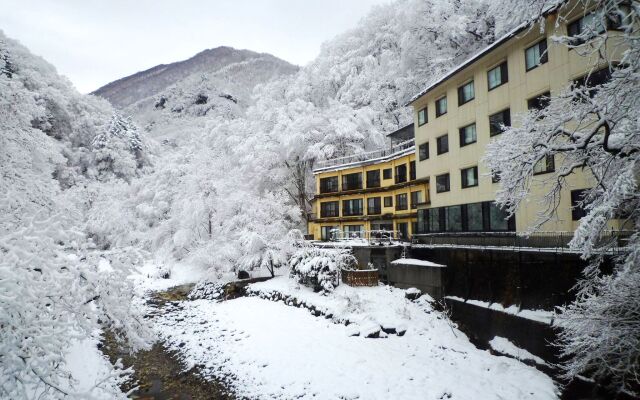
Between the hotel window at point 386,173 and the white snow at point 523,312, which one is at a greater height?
the hotel window at point 386,173

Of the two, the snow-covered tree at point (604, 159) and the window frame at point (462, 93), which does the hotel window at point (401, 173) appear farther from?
the snow-covered tree at point (604, 159)

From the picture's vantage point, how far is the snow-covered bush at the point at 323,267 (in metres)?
22.0

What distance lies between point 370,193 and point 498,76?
1766cm

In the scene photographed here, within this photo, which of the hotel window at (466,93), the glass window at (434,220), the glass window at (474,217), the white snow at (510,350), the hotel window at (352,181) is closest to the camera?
the white snow at (510,350)

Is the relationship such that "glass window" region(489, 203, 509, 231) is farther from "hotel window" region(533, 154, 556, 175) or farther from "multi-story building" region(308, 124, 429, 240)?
"multi-story building" region(308, 124, 429, 240)

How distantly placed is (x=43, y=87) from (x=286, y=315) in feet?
202

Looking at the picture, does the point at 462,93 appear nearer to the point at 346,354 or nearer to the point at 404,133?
the point at 404,133

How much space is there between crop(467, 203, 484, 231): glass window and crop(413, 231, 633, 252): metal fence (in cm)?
110

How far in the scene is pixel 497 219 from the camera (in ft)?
67.0

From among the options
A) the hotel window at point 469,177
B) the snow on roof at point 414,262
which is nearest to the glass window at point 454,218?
the hotel window at point 469,177

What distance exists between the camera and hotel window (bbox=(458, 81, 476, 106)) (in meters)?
22.1

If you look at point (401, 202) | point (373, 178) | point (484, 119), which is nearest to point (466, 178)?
point (484, 119)

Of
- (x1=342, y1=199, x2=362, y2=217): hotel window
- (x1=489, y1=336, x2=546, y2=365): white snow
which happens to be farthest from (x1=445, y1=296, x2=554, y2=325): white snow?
(x1=342, y1=199, x2=362, y2=217): hotel window

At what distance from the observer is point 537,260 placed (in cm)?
1477
